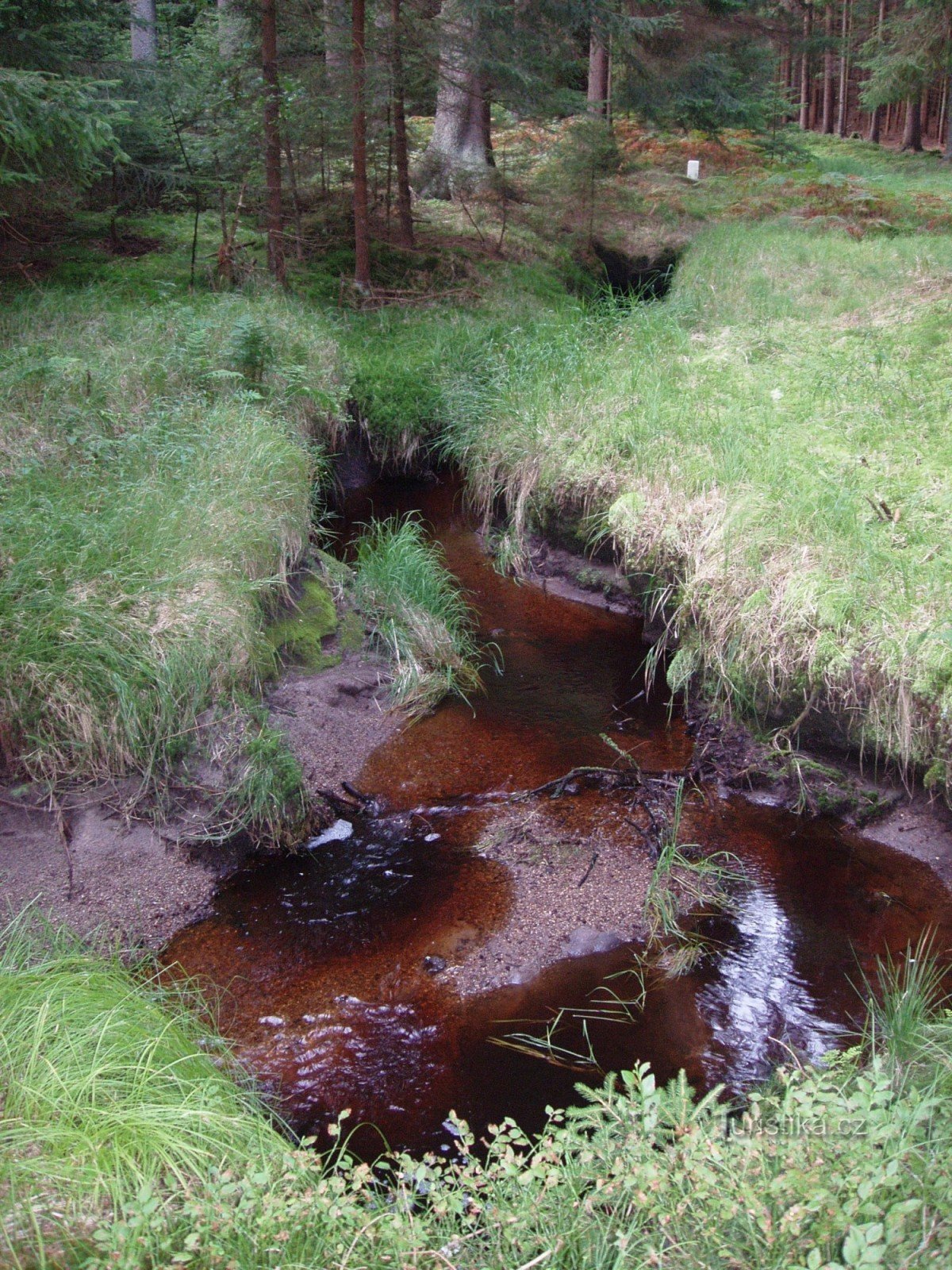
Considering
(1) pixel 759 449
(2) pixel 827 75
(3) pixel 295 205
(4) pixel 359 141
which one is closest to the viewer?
(1) pixel 759 449

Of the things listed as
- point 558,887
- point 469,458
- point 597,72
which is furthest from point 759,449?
point 597,72

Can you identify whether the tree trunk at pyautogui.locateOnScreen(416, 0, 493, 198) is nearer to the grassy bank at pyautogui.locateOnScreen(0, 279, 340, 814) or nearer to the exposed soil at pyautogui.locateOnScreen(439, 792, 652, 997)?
the grassy bank at pyautogui.locateOnScreen(0, 279, 340, 814)

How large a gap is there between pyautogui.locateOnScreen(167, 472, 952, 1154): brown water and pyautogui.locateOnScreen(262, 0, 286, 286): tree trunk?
810 centimetres

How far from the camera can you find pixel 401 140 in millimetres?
13391

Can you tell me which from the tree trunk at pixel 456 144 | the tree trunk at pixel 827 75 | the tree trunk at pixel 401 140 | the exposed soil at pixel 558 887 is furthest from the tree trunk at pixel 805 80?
the exposed soil at pixel 558 887

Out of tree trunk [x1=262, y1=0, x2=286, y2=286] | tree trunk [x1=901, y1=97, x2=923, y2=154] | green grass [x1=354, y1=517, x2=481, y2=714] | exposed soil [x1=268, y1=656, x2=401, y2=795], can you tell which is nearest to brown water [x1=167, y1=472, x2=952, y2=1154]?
exposed soil [x1=268, y1=656, x2=401, y2=795]

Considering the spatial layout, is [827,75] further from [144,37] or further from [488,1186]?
[488,1186]

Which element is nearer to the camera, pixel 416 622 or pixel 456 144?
pixel 416 622

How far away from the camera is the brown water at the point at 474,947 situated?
3725 millimetres

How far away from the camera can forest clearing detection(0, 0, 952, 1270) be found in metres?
2.50

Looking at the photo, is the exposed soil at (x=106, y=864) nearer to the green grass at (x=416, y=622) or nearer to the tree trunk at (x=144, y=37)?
the green grass at (x=416, y=622)

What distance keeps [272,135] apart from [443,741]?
897 cm

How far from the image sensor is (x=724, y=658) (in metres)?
5.95

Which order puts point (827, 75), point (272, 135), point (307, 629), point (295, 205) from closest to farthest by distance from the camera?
point (307, 629)
point (272, 135)
point (295, 205)
point (827, 75)
